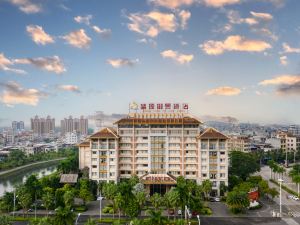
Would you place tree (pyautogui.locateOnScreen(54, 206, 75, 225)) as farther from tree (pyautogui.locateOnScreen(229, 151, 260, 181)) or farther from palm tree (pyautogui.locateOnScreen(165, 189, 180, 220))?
tree (pyautogui.locateOnScreen(229, 151, 260, 181))

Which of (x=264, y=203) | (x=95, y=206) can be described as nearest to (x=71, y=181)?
(x=95, y=206)

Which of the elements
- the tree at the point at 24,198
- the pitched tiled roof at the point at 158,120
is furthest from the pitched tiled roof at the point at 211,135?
the tree at the point at 24,198

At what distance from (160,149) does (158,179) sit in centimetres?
684

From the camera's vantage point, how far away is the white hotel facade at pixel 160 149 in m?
63.9

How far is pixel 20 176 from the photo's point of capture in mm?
98500

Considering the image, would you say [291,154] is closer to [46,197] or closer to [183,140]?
[183,140]

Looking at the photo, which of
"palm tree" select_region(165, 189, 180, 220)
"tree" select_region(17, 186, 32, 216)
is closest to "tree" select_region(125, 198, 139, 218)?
"palm tree" select_region(165, 189, 180, 220)

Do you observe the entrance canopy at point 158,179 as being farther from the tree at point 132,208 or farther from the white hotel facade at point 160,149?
the tree at point 132,208

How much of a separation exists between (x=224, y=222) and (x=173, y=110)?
25293mm

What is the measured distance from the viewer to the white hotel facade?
210 ft

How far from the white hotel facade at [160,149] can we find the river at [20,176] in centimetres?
2598

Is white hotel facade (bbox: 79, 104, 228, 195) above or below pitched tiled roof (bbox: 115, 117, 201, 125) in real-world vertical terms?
below

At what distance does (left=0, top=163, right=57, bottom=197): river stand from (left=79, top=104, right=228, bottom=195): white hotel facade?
2598cm

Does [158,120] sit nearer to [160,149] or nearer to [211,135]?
[160,149]
